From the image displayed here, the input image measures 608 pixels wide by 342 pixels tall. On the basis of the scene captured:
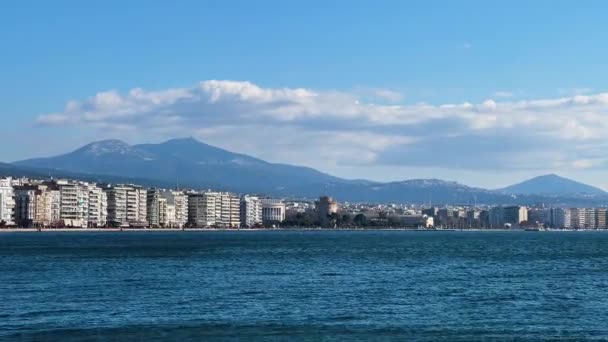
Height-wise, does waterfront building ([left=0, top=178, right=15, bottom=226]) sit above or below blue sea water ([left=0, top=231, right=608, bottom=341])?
above

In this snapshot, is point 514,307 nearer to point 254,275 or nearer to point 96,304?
point 96,304

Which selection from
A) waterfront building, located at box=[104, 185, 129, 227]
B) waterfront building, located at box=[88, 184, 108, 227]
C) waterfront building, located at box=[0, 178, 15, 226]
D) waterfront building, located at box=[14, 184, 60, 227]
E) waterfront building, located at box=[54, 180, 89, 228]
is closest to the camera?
waterfront building, located at box=[0, 178, 15, 226]

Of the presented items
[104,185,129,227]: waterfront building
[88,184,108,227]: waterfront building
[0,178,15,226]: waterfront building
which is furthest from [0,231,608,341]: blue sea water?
[104,185,129,227]: waterfront building

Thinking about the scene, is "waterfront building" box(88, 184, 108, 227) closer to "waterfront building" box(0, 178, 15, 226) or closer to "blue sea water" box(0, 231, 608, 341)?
"waterfront building" box(0, 178, 15, 226)

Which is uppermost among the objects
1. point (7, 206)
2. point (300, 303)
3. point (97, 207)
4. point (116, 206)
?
point (116, 206)

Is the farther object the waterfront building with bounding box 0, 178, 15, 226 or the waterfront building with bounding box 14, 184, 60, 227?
the waterfront building with bounding box 14, 184, 60, 227

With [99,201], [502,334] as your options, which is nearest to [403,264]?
[502,334]

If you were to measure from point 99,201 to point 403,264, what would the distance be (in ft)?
453

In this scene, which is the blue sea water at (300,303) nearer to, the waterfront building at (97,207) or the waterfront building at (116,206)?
the waterfront building at (97,207)

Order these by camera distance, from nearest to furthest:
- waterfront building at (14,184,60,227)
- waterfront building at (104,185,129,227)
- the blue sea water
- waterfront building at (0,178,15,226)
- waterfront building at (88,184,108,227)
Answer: the blue sea water < waterfront building at (0,178,15,226) < waterfront building at (14,184,60,227) < waterfront building at (88,184,108,227) < waterfront building at (104,185,129,227)

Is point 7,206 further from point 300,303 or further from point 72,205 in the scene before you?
point 300,303

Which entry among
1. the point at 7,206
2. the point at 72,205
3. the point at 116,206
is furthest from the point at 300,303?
the point at 116,206

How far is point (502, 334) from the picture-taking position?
1053 inches

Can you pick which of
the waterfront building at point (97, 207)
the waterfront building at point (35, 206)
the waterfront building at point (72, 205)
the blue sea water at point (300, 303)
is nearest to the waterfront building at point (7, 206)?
the waterfront building at point (35, 206)
